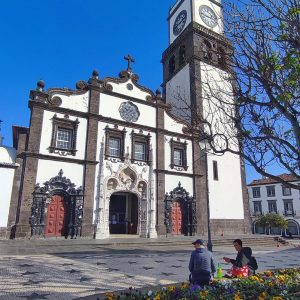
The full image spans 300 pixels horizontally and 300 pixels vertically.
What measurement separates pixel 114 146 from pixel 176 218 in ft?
25.8

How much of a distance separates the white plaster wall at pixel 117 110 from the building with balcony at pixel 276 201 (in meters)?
29.8

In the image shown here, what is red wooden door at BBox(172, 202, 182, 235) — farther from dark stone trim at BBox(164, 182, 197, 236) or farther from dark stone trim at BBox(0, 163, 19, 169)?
dark stone trim at BBox(0, 163, 19, 169)

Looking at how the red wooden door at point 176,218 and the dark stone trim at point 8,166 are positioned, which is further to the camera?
the red wooden door at point 176,218

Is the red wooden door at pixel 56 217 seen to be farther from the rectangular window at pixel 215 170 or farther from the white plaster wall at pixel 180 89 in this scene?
the white plaster wall at pixel 180 89

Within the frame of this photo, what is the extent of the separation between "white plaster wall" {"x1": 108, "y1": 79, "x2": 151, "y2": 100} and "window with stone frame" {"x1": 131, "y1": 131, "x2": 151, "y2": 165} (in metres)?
3.53

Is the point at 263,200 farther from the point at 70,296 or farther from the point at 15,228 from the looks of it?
the point at 70,296

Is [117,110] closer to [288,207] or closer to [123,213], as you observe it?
[123,213]

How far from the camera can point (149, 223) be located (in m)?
21.2

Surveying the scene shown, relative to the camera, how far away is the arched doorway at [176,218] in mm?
22766

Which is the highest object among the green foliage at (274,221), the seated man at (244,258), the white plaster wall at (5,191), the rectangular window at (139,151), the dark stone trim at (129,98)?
the dark stone trim at (129,98)

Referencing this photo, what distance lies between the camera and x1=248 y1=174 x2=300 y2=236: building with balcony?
45.9 m

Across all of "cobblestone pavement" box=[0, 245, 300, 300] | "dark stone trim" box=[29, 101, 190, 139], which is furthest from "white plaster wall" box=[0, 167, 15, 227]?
"cobblestone pavement" box=[0, 245, 300, 300]

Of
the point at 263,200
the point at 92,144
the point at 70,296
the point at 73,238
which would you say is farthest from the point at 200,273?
the point at 263,200

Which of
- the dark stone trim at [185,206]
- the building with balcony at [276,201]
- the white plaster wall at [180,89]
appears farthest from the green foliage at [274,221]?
the white plaster wall at [180,89]
